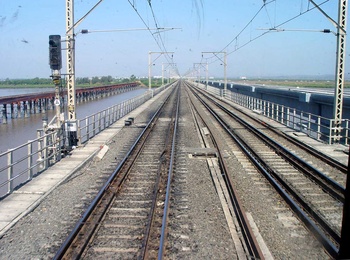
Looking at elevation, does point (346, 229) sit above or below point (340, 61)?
below

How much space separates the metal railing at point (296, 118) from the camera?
17156 mm

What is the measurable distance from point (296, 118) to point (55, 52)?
15.3 metres

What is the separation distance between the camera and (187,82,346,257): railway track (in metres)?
7.00

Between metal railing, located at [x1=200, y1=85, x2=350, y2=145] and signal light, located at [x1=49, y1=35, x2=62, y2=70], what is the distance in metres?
10.6

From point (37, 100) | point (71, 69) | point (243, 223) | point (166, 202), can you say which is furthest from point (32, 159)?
point (37, 100)

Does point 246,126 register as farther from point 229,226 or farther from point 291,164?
point 229,226

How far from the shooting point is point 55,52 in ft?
44.0

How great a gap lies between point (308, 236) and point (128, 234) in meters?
3.07

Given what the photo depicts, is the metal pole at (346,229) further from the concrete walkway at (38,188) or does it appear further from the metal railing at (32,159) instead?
the metal railing at (32,159)

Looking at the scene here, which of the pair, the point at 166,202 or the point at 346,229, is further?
the point at 166,202

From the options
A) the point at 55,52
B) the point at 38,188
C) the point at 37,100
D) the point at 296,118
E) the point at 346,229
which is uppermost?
the point at 55,52

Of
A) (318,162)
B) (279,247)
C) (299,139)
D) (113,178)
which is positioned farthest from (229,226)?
(299,139)

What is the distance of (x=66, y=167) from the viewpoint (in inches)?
475

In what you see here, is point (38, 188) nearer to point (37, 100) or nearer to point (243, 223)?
point (243, 223)
